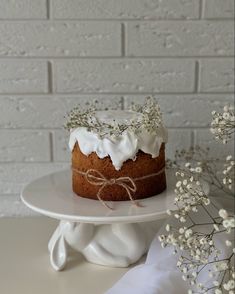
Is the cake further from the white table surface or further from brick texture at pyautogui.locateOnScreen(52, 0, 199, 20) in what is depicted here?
brick texture at pyautogui.locateOnScreen(52, 0, 199, 20)

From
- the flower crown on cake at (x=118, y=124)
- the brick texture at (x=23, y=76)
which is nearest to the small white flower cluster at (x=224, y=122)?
the flower crown on cake at (x=118, y=124)

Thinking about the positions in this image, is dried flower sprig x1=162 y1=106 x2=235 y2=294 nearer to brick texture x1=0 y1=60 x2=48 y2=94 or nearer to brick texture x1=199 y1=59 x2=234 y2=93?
brick texture x1=199 y1=59 x2=234 y2=93

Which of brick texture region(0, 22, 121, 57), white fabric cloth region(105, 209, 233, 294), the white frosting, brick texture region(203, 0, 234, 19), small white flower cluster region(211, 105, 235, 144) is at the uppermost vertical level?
brick texture region(203, 0, 234, 19)

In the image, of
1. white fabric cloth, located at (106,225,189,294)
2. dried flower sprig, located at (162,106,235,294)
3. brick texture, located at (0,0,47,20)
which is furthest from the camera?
brick texture, located at (0,0,47,20)

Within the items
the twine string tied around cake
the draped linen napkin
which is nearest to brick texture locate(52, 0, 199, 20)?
the twine string tied around cake

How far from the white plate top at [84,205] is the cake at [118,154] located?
21 mm

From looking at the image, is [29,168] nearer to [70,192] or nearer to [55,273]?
[70,192]

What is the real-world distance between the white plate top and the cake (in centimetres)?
2

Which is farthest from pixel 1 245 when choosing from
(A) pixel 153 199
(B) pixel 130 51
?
(B) pixel 130 51

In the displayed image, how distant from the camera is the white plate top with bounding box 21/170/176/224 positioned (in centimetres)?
86

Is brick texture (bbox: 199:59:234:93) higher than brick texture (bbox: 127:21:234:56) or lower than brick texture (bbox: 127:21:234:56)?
lower

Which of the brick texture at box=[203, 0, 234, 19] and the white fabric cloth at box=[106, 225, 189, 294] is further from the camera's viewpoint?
the brick texture at box=[203, 0, 234, 19]

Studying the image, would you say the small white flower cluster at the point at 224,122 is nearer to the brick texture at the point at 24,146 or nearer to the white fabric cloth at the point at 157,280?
the white fabric cloth at the point at 157,280

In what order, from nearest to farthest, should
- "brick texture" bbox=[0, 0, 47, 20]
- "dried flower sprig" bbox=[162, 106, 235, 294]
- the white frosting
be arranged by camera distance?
"dried flower sprig" bbox=[162, 106, 235, 294] → the white frosting → "brick texture" bbox=[0, 0, 47, 20]
